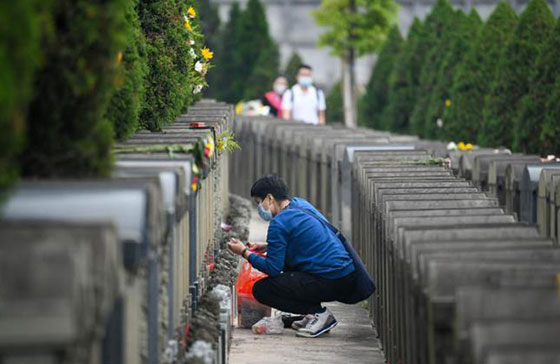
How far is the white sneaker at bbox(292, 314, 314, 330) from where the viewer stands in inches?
537

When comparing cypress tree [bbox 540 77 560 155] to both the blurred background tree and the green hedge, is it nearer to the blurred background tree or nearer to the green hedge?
the green hedge

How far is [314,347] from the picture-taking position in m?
13.0

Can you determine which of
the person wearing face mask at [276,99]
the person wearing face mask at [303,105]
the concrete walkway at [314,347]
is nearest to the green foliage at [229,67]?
the person wearing face mask at [276,99]

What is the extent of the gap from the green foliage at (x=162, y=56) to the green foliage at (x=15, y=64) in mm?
6239

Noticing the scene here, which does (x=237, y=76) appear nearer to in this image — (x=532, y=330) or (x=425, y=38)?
(x=425, y=38)

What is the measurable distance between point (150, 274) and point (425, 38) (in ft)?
83.7

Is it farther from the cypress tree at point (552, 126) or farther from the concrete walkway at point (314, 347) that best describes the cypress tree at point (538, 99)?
the concrete walkway at point (314, 347)

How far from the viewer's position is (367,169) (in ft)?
47.3

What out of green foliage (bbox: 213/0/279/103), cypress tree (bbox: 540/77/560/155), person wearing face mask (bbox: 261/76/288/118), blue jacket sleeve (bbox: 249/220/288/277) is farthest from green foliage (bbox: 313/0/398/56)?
blue jacket sleeve (bbox: 249/220/288/277)

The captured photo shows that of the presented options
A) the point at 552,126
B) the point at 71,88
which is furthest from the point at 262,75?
the point at 71,88

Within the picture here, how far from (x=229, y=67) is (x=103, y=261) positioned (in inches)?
1555

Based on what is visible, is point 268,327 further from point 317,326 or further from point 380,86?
point 380,86

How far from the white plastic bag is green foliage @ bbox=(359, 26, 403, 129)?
2252 centimetres

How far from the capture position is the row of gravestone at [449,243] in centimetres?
682
